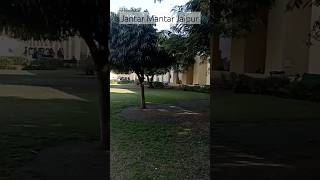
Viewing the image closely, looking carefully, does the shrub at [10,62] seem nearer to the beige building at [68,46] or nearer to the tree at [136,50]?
the beige building at [68,46]

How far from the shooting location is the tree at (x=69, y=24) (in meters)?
4.90

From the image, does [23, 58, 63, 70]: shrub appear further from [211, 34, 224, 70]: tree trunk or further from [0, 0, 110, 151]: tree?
[211, 34, 224, 70]: tree trunk

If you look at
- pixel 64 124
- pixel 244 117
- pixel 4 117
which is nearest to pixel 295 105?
pixel 244 117

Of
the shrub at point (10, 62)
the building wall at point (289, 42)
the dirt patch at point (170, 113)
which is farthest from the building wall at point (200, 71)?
the shrub at point (10, 62)

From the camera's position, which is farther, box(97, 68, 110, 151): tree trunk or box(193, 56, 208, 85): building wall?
box(193, 56, 208, 85): building wall

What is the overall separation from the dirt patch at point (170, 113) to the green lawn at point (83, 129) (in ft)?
0.19

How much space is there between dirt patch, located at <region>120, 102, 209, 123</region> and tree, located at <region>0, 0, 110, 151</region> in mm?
331

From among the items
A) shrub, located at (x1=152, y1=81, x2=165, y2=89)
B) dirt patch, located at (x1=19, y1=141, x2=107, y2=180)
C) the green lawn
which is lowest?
dirt patch, located at (x1=19, y1=141, x2=107, y2=180)

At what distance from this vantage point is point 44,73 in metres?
5.41

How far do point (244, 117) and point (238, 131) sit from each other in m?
0.22

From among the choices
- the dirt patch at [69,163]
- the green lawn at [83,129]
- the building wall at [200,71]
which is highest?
the building wall at [200,71]

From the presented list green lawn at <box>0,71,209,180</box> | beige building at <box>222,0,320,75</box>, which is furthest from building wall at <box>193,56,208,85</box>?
beige building at <box>222,0,320,75</box>

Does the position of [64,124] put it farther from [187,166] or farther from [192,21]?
[192,21]

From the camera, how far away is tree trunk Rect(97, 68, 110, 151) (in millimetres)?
5145
